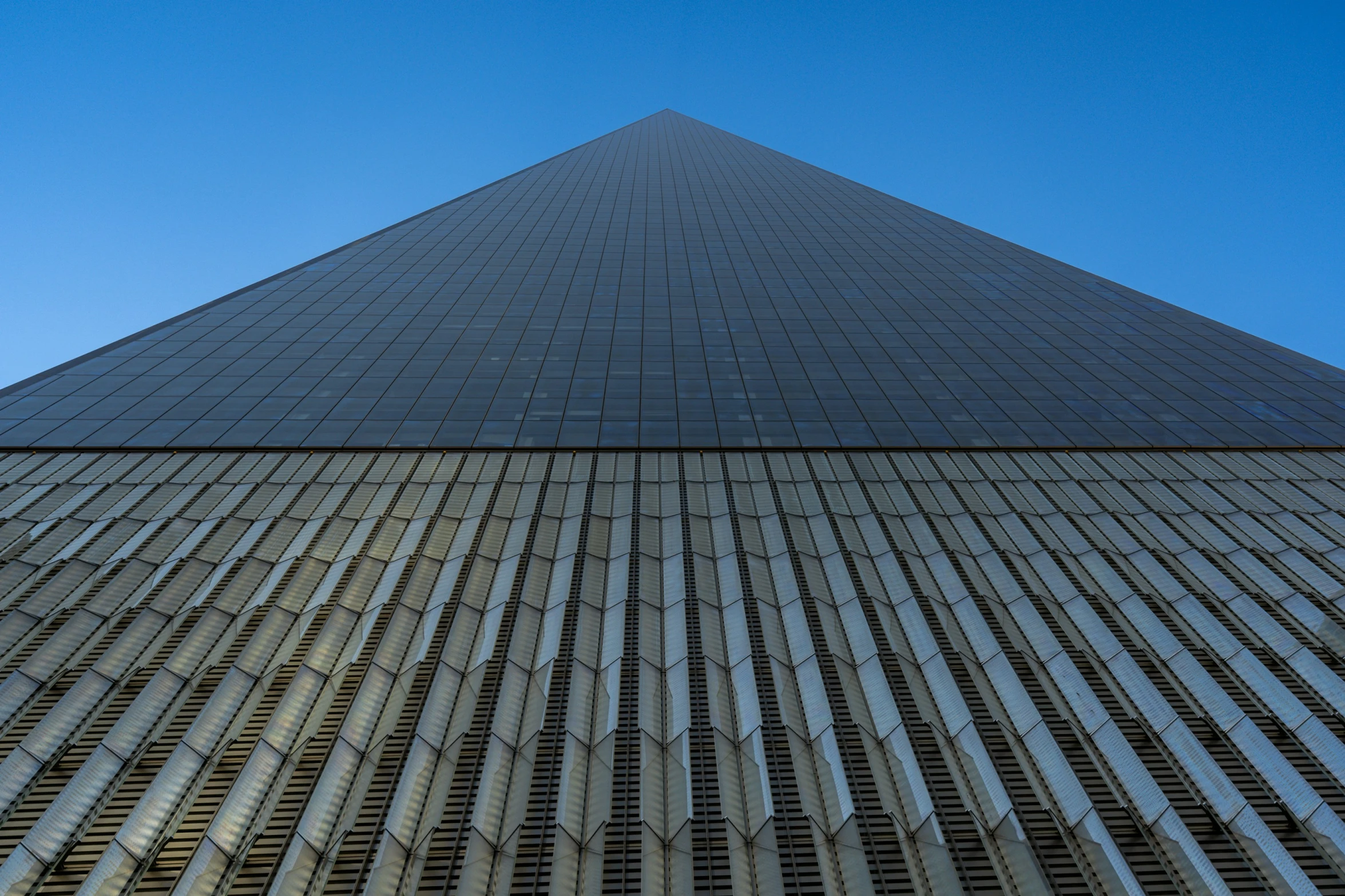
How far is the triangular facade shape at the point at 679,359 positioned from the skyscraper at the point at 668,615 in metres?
0.20

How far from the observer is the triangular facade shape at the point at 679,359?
1834 cm

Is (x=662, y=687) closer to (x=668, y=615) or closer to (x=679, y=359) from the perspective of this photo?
(x=668, y=615)

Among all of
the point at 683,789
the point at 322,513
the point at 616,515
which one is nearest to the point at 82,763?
the point at 322,513

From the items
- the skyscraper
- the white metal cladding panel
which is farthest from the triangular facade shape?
the white metal cladding panel

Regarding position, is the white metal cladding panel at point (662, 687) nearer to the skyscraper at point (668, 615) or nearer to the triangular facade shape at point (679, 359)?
the skyscraper at point (668, 615)

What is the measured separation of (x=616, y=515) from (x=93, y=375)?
18.2 metres

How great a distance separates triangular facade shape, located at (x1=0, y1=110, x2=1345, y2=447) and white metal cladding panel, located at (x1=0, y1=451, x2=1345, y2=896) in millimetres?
3094

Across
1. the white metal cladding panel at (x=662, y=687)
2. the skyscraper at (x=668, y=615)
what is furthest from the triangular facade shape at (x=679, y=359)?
the white metal cladding panel at (x=662, y=687)

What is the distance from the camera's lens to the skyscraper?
760 cm

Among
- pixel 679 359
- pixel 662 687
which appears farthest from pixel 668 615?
pixel 679 359

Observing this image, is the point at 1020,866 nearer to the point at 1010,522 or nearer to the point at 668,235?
the point at 1010,522

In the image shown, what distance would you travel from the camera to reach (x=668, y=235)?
3631 centimetres

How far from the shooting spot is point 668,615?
11117 millimetres

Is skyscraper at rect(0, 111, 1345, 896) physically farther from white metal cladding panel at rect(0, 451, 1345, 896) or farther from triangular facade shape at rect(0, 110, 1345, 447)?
triangular facade shape at rect(0, 110, 1345, 447)
